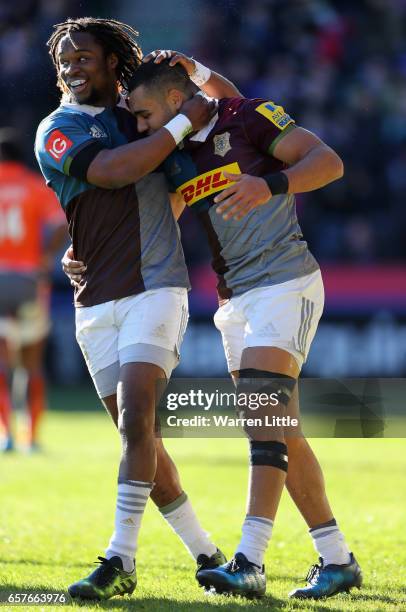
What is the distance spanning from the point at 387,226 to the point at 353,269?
2.53 feet

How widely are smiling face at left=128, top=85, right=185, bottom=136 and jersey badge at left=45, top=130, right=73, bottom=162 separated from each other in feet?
A: 1.00

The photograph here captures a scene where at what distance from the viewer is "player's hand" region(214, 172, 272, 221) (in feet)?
13.3

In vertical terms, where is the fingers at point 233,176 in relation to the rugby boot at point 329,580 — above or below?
above

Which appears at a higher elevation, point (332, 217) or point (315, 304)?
point (332, 217)

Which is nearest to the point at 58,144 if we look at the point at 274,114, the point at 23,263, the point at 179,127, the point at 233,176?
the point at 179,127

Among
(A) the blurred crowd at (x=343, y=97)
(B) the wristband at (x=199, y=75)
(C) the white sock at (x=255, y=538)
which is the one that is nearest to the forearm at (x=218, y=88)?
(B) the wristband at (x=199, y=75)

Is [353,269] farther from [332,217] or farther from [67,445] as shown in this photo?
[67,445]

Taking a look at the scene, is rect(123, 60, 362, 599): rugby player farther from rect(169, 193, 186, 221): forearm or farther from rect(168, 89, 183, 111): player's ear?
rect(169, 193, 186, 221): forearm

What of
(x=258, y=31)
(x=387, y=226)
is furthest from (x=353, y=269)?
(x=258, y=31)

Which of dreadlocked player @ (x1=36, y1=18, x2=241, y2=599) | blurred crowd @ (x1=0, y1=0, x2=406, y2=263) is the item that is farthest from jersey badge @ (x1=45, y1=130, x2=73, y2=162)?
blurred crowd @ (x1=0, y1=0, x2=406, y2=263)

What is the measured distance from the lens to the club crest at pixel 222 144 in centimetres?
442

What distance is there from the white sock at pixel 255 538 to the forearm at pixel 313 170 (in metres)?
1.19

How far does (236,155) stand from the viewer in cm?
441

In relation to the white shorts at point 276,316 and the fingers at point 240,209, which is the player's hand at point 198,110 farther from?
the white shorts at point 276,316
